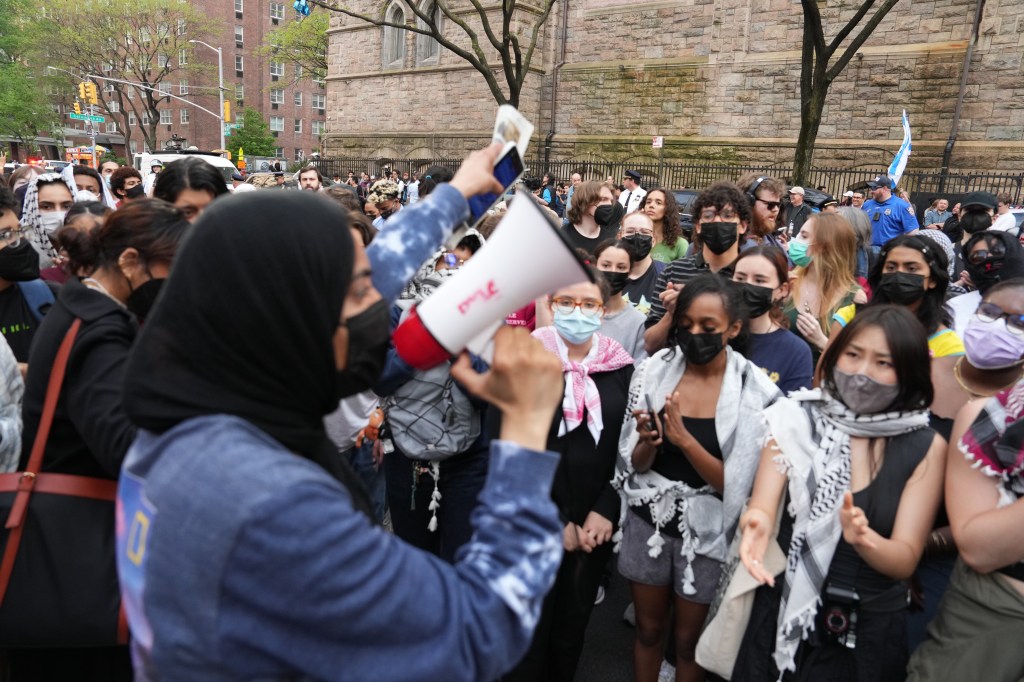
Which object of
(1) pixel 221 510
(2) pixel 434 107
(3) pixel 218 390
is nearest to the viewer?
(1) pixel 221 510

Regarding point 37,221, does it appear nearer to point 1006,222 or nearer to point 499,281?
point 499,281

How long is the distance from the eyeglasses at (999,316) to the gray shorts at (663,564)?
148 centimetres

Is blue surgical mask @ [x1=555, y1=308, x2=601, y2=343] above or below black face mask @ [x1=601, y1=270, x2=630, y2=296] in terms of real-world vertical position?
below

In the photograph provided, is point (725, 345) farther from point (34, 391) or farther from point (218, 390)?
point (34, 391)

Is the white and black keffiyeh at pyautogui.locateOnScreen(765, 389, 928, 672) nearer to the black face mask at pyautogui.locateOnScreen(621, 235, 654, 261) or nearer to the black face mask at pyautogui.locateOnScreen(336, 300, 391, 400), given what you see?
the black face mask at pyautogui.locateOnScreen(336, 300, 391, 400)

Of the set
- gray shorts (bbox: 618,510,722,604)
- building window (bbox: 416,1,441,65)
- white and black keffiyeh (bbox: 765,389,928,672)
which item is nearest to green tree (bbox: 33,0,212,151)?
building window (bbox: 416,1,441,65)

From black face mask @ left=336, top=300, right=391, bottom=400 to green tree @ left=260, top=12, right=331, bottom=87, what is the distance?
1544 inches

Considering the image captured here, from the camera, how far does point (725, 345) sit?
9.30 feet

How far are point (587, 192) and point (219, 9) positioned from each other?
6237 centimetres

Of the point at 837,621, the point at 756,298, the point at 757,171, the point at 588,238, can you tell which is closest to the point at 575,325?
the point at 756,298

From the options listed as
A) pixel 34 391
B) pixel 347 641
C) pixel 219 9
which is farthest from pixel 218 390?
pixel 219 9

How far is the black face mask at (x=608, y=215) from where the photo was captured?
6.12 metres

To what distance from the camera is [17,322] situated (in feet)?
10.8

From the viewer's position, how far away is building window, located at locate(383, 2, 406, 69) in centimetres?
2482
